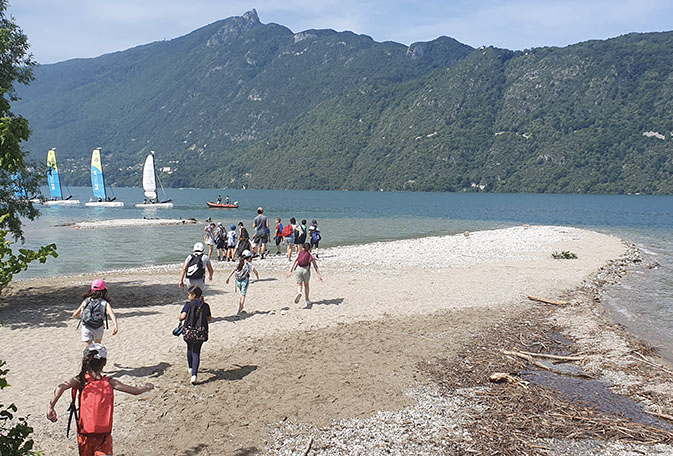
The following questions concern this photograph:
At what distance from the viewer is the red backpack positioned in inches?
183

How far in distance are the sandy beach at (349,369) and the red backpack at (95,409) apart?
6.01 ft

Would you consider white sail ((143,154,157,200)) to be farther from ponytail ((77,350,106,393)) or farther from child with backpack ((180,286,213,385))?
ponytail ((77,350,106,393))

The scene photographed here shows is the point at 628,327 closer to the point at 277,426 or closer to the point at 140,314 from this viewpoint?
the point at 277,426

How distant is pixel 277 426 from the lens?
22.9 feet

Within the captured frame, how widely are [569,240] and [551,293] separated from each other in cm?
2143

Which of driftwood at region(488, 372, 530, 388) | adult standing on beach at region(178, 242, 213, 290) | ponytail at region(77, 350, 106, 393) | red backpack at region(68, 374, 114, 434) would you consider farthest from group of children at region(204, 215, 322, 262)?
red backpack at region(68, 374, 114, 434)

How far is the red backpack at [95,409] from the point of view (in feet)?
15.3

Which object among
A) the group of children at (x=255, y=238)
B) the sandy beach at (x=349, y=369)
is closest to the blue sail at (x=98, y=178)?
the group of children at (x=255, y=238)

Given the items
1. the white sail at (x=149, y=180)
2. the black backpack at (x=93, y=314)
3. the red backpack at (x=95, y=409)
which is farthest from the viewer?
the white sail at (x=149, y=180)

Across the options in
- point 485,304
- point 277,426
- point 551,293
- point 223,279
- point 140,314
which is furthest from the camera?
point 223,279

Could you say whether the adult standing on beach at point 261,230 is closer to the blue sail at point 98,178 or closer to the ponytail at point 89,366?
the ponytail at point 89,366

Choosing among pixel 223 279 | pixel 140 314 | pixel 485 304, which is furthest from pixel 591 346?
pixel 223 279

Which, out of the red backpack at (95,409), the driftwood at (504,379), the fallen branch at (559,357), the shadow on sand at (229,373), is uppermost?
the red backpack at (95,409)

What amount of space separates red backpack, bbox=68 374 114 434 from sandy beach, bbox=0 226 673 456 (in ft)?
6.01
